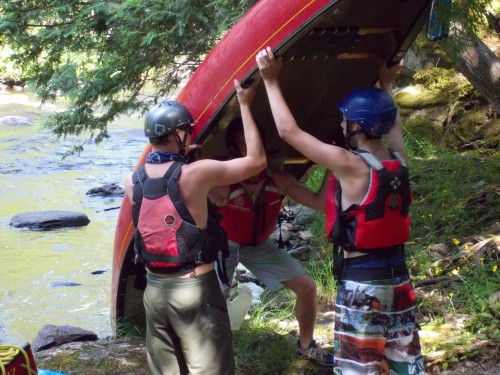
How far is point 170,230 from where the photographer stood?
3182mm

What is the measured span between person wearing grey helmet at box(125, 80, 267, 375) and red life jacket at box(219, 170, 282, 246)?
1.83ft

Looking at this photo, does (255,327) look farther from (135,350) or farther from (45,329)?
(45,329)

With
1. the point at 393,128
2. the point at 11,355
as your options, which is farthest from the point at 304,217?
the point at 11,355

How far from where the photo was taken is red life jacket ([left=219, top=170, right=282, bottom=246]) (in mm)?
3871

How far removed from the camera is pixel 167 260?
3.22 metres

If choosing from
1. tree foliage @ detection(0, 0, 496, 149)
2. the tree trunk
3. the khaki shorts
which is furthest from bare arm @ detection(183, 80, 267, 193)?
the tree trunk

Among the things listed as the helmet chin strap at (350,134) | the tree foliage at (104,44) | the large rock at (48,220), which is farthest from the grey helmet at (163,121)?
the large rock at (48,220)

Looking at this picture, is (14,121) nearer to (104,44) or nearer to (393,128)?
(104,44)

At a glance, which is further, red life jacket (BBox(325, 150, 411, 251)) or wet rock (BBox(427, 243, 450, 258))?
wet rock (BBox(427, 243, 450, 258))

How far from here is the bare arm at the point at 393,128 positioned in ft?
10.8

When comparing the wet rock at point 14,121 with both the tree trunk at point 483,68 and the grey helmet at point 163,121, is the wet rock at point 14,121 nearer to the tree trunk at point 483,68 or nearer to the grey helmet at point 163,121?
the tree trunk at point 483,68

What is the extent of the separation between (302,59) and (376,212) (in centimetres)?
124

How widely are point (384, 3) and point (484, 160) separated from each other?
4941mm

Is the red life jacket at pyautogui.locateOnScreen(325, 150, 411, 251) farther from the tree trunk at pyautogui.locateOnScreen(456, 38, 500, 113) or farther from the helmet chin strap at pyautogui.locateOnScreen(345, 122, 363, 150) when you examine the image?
the tree trunk at pyautogui.locateOnScreen(456, 38, 500, 113)
